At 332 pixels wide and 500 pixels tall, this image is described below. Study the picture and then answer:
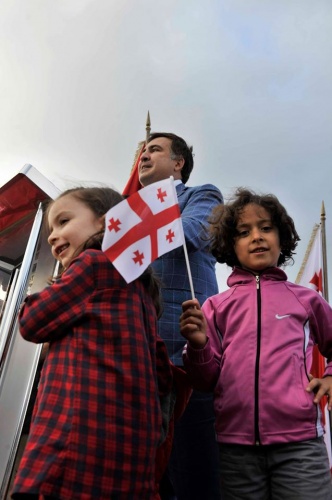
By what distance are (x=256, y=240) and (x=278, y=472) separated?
36.1 inches

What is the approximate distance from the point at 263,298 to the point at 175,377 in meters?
0.49

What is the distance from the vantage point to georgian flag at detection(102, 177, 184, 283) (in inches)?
57.7

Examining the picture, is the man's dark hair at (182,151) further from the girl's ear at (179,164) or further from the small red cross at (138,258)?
the small red cross at (138,258)

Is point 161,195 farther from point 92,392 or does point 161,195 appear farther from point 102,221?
point 92,392

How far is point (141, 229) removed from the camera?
1622mm

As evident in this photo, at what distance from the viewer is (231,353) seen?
189 centimetres

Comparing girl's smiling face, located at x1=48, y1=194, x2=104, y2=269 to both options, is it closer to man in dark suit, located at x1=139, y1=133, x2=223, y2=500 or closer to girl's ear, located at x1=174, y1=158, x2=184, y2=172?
man in dark suit, located at x1=139, y1=133, x2=223, y2=500

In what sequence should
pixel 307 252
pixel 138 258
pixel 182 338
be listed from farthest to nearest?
pixel 307 252 → pixel 182 338 → pixel 138 258

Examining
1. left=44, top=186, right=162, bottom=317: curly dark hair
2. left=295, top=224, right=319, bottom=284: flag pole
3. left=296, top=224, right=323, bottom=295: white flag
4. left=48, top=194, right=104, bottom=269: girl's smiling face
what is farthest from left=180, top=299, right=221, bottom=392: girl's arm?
left=295, top=224, right=319, bottom=284: flag pole

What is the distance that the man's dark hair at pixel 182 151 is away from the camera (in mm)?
2873

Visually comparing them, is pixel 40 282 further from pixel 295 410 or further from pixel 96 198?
pixel 295 410

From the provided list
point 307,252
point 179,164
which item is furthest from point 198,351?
point 307,252

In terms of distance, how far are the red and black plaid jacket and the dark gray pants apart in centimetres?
48

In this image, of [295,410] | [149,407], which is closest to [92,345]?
[149,407]
